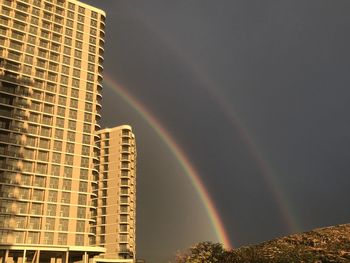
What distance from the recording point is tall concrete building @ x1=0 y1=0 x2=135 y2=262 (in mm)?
98375

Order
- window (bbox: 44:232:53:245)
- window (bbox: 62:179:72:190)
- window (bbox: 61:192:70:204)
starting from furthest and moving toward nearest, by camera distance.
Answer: window (bbox: 62:179:72:190)
window (bbox: 61:192:70:204)
window (bbox: 44:232:53:245)

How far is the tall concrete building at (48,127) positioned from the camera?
98.4 m

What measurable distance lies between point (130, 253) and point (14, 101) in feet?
207

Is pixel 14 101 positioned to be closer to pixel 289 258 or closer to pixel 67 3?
pixel 67 3

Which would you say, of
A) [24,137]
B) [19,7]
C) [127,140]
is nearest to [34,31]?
[19,7]

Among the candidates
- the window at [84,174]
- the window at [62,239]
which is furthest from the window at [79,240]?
the window at [84,174]

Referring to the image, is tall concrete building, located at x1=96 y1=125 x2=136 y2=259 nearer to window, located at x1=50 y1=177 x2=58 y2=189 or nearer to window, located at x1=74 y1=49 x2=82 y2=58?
window, located at x1=74 y1=49 x2=82 y2=58

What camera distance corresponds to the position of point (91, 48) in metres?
124

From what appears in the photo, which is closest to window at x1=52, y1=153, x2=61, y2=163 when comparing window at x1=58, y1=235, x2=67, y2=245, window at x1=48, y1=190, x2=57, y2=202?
window at x1=48, y1=190, x2=57, y2=202

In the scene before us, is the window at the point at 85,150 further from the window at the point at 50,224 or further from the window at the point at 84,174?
the window at the point at 50,224

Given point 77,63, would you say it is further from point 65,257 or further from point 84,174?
point 65,257

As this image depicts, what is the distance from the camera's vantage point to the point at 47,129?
108000 millimetres

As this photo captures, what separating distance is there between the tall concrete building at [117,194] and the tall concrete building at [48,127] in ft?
98.0

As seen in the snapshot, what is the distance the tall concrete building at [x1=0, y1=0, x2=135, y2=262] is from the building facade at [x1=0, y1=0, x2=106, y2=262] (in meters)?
0.23
